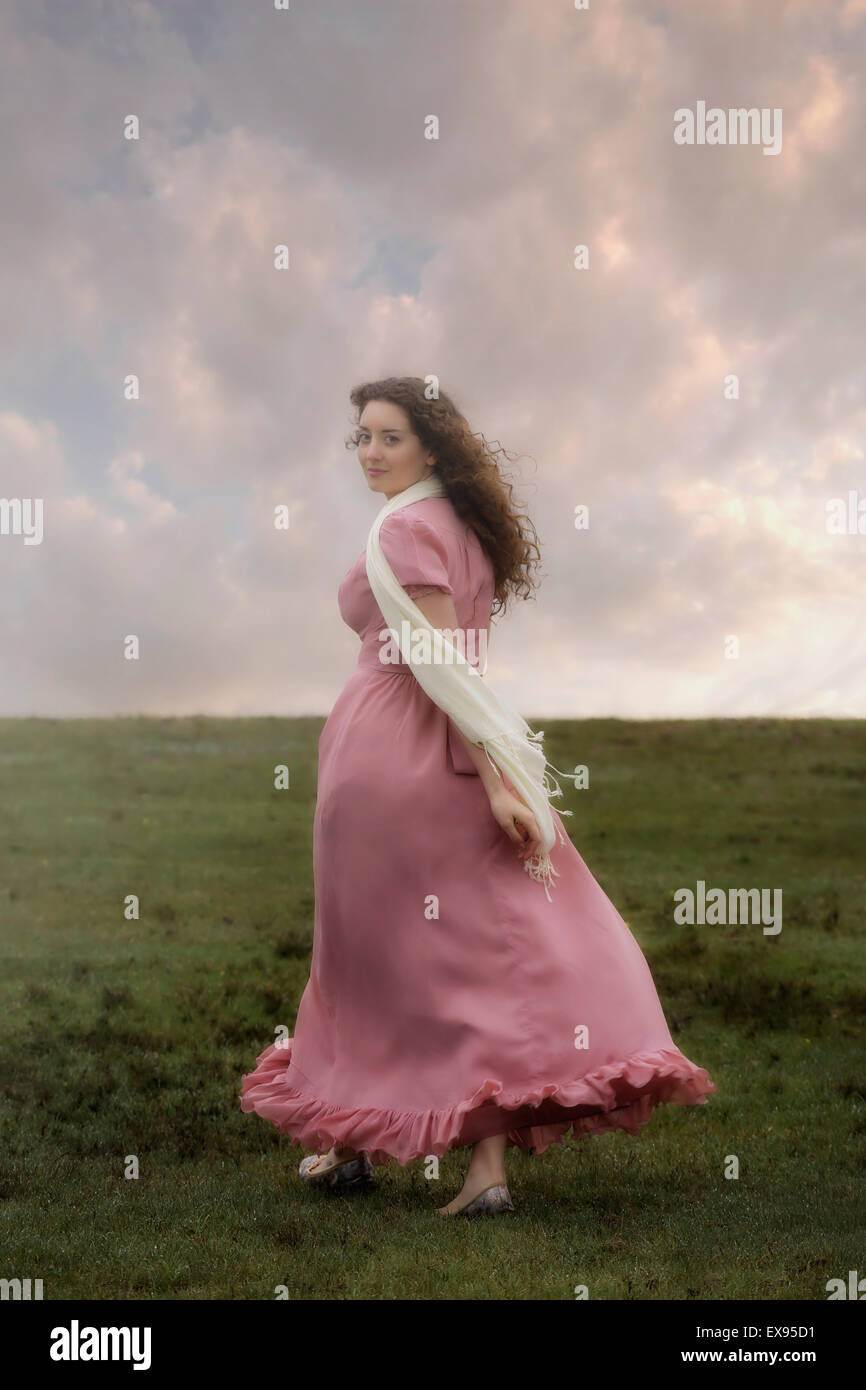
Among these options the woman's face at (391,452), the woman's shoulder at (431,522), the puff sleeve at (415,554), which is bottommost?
the puff sleeve at (415,554)

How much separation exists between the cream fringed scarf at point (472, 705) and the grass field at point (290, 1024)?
193 cm

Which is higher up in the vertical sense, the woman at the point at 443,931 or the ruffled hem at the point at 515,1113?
the woman at the point at 443,931

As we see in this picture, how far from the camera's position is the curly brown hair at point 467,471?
7.36 meters

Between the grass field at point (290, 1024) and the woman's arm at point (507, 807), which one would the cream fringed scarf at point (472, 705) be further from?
the grass field at point (290, 1024)

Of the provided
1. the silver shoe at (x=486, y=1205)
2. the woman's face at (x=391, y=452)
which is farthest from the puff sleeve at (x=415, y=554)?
the silver shoe at (x=486, y=1205)

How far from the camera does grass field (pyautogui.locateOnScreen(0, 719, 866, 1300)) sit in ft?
21.1

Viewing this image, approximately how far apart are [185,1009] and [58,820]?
10856 mm

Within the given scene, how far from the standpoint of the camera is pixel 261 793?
24766 millimetres

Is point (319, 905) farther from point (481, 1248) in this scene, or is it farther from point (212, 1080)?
point (212, 1080)

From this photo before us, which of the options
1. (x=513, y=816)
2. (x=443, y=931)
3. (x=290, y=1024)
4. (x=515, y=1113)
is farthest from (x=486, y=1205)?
(x=290, y=1024)

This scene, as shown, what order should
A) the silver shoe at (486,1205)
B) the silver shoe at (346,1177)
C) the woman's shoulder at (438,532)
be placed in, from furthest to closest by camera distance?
1. the silver shoe at (346,1177)
2. the woman's shoulder at (438,532)
3. the silver shoe at (486,1205)

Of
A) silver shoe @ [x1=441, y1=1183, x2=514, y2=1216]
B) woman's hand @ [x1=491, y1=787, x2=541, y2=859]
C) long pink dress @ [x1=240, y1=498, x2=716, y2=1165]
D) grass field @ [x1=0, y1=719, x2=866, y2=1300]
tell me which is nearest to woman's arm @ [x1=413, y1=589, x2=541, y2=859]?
woman's hand @ [x1=491, y1=787, x2=541, y2=859]

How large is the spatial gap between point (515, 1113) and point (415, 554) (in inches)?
109
